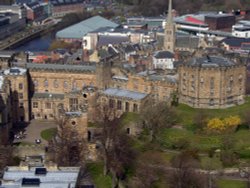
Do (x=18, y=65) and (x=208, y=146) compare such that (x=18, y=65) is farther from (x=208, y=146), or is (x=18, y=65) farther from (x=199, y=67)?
(x=208, y=146)

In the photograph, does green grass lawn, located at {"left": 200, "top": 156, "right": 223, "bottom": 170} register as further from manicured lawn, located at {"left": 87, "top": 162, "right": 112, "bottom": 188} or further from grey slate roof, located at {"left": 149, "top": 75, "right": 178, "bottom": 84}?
grey slate roof, located at {"left": 149, "top": 75, "right": 178, "bottom": 84}

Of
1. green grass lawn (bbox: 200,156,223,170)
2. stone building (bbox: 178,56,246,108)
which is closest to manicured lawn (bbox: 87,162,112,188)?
green grass lawn (bbox: 200,156,223,170)

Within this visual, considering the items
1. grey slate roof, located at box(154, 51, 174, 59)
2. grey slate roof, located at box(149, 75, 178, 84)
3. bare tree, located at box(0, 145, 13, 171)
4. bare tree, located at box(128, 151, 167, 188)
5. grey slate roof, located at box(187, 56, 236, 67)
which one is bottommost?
bare tree, located at box(128, 151, 167, 188)

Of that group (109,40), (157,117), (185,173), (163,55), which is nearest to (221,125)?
(157,117)

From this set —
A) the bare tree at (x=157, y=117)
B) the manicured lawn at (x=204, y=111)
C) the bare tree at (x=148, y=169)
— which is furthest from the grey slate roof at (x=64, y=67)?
the bare tree at (x=148, y=169)

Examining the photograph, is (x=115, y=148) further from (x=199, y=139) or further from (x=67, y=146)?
(x=199, y=139)

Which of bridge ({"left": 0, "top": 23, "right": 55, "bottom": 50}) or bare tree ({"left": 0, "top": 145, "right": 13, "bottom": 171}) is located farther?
bridge ({"left": 0, "top": 23, "right": 55, "bottom": 50})
